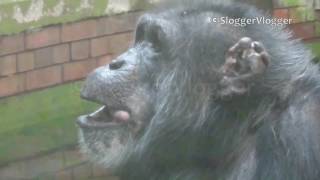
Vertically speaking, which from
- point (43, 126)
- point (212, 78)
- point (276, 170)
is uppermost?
point (212, 78)

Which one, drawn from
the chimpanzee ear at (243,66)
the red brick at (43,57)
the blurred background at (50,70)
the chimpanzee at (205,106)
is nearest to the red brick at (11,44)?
the blurred background at (50,70)

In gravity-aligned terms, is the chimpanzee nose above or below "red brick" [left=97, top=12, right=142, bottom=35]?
above

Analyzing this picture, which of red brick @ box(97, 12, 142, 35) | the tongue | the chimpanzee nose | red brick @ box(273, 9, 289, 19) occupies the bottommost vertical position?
red brick @ box(273, 9, 289, 19)

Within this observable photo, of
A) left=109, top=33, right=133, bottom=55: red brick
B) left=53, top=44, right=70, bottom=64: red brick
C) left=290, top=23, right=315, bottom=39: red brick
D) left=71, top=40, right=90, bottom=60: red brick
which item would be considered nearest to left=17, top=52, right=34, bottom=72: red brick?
left=53, top=44, right=70, bottom=64: red brick

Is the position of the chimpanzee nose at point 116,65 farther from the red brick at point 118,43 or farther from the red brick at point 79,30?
the red brick at point 118,43

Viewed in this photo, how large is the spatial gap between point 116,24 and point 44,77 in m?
0.55

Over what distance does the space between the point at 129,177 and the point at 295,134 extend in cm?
58

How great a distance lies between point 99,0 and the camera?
17.7 ft

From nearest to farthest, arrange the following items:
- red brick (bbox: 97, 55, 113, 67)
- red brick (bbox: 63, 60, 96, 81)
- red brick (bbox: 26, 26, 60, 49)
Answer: red brick (bbox: 26, 26, 60, 49)
red brick (bbox: 63, 60, 96, 81)
red brick (bbox: 97, 55, 113, 67)

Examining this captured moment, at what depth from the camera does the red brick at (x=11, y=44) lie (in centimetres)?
501

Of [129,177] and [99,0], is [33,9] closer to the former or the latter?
[99,0]

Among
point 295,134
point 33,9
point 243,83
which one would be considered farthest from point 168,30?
point 33,9

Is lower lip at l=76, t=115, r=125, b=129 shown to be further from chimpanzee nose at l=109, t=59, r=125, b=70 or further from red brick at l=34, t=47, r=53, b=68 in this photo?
red brick at l=34, t=47, r=53, b=68

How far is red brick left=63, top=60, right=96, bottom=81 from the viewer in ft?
17.6
